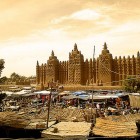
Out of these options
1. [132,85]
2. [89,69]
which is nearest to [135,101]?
[132,85]

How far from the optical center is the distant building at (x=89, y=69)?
63.7 metres

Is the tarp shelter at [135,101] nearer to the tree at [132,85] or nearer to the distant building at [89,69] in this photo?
the tree at [132,85]

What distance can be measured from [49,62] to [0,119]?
5615 cm

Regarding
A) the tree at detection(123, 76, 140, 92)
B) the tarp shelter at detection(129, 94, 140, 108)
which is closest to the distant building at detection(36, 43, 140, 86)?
the tree at detection(123, 76, 140, 92)

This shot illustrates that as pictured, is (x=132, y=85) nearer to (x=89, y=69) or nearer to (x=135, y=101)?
(x=135, y=101)

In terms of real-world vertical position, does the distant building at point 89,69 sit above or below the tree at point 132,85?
above

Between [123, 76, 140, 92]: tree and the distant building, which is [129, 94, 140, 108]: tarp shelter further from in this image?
the distant building

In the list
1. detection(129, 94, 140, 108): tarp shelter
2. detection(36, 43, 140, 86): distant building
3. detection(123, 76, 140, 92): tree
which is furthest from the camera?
detection(36, 43, 140, 86): distant building

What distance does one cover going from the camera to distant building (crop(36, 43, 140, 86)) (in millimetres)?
63688

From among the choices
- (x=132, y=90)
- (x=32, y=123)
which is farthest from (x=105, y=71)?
(x=32, y=123)

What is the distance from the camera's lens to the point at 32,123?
18828 mm

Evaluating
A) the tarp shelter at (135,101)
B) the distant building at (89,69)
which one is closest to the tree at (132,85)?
the distant building at (89,69)

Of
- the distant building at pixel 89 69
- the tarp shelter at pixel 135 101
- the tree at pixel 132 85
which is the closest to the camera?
the tarp shelter at pixel 135 101

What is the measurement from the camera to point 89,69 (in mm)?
68625
